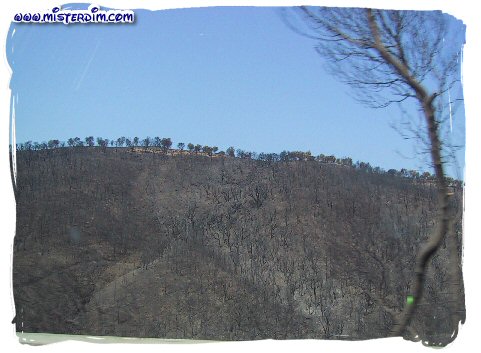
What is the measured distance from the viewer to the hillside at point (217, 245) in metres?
4.14

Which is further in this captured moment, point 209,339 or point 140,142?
point 140,142

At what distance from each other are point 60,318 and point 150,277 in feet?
2.57

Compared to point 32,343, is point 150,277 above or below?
above

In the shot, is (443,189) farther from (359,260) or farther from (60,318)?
(60,318)

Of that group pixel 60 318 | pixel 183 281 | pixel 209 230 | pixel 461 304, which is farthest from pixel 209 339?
pixel 461 304

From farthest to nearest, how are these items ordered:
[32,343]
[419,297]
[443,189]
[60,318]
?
1. [60,318]
2. [32,343]
3. [419,297]
4. [443,189]

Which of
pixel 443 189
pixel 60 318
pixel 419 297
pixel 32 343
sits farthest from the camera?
pixel 60 318

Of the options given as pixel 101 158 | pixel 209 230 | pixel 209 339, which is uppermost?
pixel 101 158

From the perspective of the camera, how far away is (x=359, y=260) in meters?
4.22

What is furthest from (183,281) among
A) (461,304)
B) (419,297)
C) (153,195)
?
(461,304)

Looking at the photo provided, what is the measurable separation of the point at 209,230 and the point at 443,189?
6.33 ft

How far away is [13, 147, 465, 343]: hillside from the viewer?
13.6 feet

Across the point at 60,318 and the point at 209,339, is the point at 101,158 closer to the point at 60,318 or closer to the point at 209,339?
the point at 60,318

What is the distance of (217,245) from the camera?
4.34 meters
